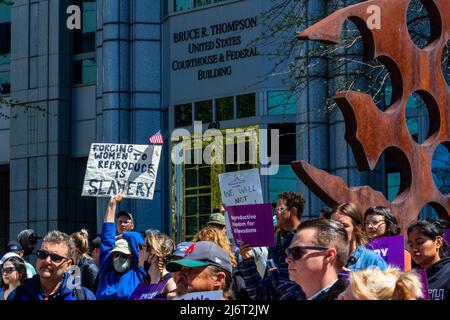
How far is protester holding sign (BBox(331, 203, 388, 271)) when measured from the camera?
23.1 ft

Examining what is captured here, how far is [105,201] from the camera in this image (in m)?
24.7

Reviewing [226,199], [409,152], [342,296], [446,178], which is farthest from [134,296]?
[446,178]

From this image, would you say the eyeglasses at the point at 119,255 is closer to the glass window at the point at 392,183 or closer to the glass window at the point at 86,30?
the glass window at the point at 392,183

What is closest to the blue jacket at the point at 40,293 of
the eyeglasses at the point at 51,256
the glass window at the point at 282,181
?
the eyeglasses at the point at 51,256

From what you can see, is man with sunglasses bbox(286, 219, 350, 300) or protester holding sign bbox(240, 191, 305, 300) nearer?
man with sunglasses bbox(286, 219, 350, 300)

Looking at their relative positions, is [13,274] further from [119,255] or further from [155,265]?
[155,265]

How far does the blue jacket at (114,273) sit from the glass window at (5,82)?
1922 cm

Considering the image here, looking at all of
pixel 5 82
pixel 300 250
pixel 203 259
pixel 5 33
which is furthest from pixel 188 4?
pixel 300 250

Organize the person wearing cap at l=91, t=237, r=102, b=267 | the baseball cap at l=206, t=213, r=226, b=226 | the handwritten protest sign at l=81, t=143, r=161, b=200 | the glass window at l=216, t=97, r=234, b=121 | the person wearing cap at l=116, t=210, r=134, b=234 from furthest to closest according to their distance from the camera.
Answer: the glass window at l=216, t=97, r=234, b=121
the person wearing cap at l=91, t=237, r=102, b=267
the person wearing cap at l=116, t=210, r=134, b=234
the handwritten protest sign at l=81, t=143, r=161, b=200
the baseball cap at l=206, t=213, r=226, b=226

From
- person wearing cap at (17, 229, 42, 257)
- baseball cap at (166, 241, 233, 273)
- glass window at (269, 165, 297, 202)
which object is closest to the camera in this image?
baseball cap at (166, 241, 233, 273)

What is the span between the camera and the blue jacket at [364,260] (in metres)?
7.01

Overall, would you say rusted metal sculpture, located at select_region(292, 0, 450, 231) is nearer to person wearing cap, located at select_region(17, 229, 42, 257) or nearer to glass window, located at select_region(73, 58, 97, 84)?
person wearing cap, located at select_region(17, 229, 42, 257)

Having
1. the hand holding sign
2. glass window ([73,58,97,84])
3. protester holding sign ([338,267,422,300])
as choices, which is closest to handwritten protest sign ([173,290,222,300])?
protester holding sign ([338,267,422,300])

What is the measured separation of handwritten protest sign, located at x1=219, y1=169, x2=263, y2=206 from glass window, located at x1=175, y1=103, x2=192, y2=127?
12603 mm
